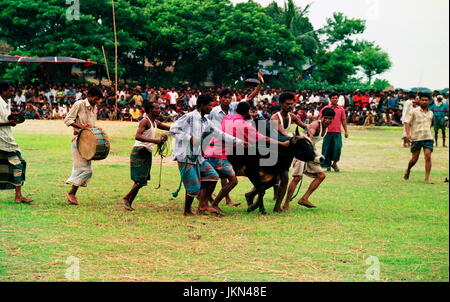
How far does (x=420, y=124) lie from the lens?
12922mm

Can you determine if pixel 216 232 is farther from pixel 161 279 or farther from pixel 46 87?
pixel 46 87

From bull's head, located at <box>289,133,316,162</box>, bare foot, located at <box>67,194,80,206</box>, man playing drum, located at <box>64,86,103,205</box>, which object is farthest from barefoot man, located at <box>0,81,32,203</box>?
bull's head, located at <box>289,133,316,162</box>

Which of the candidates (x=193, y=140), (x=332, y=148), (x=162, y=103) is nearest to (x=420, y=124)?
(x=332, y=148)

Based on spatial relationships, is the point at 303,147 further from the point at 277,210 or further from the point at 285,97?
the point at 277,210

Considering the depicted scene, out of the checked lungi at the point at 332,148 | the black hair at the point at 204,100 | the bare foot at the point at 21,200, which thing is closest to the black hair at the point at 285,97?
the black hair at the point at 204,100

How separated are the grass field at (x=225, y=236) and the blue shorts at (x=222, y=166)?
632mm

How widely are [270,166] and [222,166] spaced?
70 centimetres

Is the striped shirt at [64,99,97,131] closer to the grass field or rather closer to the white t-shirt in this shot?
the grass field

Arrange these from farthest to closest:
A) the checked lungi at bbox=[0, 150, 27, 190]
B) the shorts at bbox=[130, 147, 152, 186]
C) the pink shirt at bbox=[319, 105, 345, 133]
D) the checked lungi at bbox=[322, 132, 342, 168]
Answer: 1. the checked lungi at bbox=[322, 132, 342, 168]
2. the pink shirt at bbox=[319, 105, 345, 133]
3. the checked lungi at bbox=[0, 150, 27, 190]
4. the shorts at bbox=[130, 147, 152, 186]

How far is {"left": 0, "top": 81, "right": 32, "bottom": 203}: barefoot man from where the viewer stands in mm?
9414

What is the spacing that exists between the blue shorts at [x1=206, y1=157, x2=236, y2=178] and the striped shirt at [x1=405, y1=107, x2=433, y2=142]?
5.41 metres

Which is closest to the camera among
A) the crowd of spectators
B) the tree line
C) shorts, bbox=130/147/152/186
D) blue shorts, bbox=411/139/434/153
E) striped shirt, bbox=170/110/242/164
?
striped shirt, bbox=170/110/242/164

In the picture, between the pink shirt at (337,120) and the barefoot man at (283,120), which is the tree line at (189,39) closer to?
the pink shirt at (337,120)

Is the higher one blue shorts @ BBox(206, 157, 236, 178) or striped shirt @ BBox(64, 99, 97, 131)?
striped shirt @ BBox(64, 99, 97, 131)
